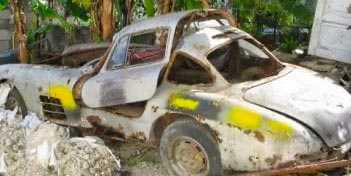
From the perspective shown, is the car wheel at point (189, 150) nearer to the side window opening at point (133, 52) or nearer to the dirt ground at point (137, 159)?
the dirt ground at point (137, 159)

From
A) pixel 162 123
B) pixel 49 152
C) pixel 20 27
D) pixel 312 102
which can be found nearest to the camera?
pixel 312 102

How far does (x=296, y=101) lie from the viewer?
16.0ft

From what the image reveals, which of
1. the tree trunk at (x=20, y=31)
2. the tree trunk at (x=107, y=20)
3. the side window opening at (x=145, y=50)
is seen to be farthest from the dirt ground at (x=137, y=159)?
the tree trunk at (x=20, y=31)

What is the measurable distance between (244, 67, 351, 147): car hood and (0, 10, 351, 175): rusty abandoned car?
0.01 metres

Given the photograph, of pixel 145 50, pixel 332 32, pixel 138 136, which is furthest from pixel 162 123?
pixel 332 32

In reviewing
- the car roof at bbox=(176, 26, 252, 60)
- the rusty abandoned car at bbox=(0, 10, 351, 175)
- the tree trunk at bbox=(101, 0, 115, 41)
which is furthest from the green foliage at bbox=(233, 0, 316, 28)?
the car roof at bbox=(176, 26, 252, 60)

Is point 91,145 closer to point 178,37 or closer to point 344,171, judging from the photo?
point 178,37

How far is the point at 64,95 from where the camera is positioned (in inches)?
256

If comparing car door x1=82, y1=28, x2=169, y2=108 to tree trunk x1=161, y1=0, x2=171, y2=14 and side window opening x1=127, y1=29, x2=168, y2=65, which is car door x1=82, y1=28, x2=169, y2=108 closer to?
side window opening x1=127, y1=29, x2=168, y2=65

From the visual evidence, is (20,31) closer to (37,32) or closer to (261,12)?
(37,32)

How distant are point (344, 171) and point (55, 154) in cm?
322

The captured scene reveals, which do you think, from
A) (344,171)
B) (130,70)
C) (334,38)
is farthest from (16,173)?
(334,38)

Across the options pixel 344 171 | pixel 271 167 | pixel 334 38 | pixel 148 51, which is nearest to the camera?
pixel 271 167

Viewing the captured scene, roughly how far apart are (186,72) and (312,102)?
1.61 m
